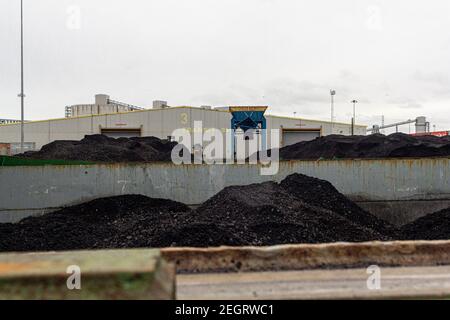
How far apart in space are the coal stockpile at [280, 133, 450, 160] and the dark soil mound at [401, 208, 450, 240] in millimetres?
9721

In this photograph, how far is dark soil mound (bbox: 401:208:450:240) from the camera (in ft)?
20.8

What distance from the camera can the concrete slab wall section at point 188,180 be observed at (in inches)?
313

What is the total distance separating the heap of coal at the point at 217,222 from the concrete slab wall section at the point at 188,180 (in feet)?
1.07

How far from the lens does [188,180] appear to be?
8.35 m

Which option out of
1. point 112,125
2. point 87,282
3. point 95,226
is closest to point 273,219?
point 95,226

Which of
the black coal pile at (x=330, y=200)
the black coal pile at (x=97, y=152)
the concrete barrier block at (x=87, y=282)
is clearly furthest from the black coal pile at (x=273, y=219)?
the black coal pile at (x=97, y=152)

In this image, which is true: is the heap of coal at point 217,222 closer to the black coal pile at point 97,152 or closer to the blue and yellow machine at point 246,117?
the black coal pile at point 97,152

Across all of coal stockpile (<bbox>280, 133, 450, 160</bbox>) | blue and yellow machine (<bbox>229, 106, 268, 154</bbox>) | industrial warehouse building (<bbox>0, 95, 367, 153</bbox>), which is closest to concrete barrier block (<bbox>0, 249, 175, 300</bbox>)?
coal stockpile (<bbox>280, 133, 450, 160</bbox>)

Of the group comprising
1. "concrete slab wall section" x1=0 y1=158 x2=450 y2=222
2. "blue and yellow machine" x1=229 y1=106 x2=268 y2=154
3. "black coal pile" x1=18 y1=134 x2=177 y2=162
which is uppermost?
"blue and yellow machine" x1=229 y1=106 x2=268 y2=154

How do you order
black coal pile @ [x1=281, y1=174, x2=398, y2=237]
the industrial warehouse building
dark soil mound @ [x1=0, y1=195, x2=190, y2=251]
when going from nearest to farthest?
1. dark soil mound @ [x1=0, y1=195, x2=190, y2=251]
2. black coal pile @ [x1=281, y1=174, x2=398, y2=237]
3. the industrial warehouse building

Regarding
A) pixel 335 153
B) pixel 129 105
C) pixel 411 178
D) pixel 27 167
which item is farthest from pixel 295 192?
pixel 129 105

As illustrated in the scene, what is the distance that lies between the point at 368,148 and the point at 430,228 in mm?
13020

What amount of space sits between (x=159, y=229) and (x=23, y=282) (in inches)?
169

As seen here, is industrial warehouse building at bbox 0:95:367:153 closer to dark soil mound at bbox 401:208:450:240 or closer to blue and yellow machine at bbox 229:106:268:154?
blue and yellow machine at bbox 229:106:268:154
